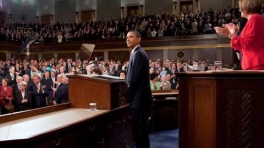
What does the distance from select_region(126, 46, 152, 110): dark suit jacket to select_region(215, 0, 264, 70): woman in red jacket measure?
138 centimetres

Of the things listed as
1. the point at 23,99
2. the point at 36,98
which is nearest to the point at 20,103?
the point at 23,99

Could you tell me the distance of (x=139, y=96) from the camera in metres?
3.36

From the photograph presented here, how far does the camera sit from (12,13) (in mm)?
23156

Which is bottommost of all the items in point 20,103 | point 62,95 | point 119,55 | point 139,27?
point 20,103

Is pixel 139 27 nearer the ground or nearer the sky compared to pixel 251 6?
nearer the sky

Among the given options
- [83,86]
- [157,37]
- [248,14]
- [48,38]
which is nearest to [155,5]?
[157,37]

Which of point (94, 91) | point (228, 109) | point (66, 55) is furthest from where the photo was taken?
point (66, 55)

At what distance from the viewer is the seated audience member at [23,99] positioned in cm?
578

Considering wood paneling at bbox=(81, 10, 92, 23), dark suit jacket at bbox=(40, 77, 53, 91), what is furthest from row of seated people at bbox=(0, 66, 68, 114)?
wood paneling at bbox=(81, 10, 92, 23)

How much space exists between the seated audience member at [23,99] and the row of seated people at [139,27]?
6.98 meters

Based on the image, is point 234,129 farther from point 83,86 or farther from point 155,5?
point 155,5

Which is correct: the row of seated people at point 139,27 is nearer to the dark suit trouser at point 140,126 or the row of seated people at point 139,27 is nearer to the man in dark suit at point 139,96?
the man in dark suit at point 139,96

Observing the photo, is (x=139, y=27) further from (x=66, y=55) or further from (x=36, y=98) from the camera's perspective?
(x=36, y=98)

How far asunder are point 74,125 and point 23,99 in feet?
11.5
